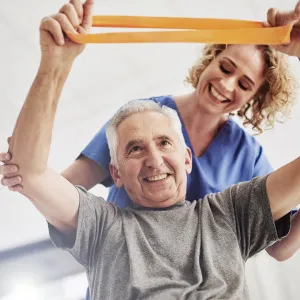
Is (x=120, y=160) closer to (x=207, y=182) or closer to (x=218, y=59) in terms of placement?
(x=207, y=182)

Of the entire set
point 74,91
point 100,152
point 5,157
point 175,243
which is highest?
point 74,91

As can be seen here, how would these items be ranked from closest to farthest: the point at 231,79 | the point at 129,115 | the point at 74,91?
1. the point at 129,115
2. the point at 231,79
3. the point at 74,91

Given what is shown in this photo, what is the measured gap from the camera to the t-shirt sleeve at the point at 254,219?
0.69 m

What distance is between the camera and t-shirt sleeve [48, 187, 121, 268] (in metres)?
0.67

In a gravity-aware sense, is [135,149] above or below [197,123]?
below

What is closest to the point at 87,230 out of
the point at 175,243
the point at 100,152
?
the point at 175,243

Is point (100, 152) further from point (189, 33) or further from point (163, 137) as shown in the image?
point (189, 33)

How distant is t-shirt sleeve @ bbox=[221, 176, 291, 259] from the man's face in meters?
0.08

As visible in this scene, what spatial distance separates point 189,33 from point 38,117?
0.19m

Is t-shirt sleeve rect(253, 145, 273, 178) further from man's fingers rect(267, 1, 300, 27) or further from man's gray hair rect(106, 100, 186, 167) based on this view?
man's fingers rect(267, 1, 300, 27)

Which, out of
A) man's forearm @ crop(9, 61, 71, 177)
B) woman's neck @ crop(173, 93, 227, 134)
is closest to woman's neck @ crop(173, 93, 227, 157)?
woman's neck @ crop(173, 93, 227, 134)

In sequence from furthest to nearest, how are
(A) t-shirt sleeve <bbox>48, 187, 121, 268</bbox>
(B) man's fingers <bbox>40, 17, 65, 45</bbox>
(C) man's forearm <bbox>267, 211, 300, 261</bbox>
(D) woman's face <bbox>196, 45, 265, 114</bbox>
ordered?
(D) woman's face <bbox>196, 45, 265, 114</bbox> < (C) man's forearm <bbox>267, 211, 300, 261</bbox> < (A) t-shirt sleeve <bbox>48, 187, 121, 268</bbox> < (B) man's fingers <bbox>40, 17, 65, 45</bbox>

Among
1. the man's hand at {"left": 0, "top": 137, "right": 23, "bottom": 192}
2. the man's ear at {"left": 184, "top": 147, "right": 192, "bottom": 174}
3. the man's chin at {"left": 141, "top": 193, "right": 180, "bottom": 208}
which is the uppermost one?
the man's ear at {"left": 184, "top": 147, "right": 192, "bottom": 174}

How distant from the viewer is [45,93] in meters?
0.58
